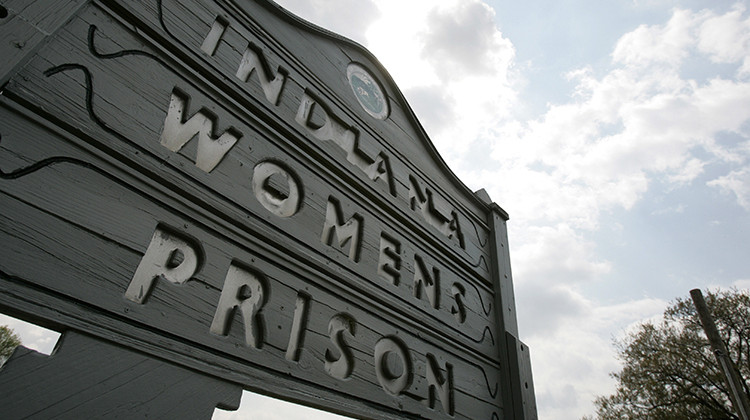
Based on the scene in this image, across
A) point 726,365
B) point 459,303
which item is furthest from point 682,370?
point 459,303

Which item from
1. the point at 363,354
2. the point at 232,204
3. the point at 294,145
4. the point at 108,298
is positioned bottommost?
the point at 108,298

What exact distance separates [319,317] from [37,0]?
118 centimetres

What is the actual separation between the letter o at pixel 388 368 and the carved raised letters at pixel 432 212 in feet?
2.52

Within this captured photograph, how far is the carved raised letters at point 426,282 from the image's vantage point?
6.67 ft

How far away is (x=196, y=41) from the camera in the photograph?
1.52 m

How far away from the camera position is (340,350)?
4.87ft

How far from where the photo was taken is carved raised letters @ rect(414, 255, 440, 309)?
2.03 m

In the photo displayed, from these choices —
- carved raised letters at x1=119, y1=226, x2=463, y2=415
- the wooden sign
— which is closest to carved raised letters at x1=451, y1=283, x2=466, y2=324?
the wooden sign

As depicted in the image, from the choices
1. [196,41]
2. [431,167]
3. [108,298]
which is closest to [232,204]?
[108,298]

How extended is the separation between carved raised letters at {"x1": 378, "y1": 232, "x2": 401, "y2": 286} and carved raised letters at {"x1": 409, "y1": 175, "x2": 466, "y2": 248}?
0.32 meters

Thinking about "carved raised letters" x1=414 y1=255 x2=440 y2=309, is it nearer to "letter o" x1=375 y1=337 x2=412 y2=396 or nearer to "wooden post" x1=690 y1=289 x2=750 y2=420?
"letter o" x1=375 y1=337 x2=412 y2=396

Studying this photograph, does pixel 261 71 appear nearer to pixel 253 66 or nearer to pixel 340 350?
pixel 253 66

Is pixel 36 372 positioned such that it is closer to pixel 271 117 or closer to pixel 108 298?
pixel 108 298

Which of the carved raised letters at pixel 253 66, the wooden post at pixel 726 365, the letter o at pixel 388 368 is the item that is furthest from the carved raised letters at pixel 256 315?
the wooden post at pixel 726 365
